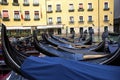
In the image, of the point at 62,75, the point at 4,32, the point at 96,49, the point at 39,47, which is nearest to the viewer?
the point at 62,75

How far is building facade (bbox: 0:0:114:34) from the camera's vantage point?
1357 inches

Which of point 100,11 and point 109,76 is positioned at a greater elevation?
point 100,11

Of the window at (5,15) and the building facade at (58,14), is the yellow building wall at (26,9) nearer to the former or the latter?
the building facade at (58,14)

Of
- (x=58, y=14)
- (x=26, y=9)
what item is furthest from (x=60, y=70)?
(x=58, y=14)

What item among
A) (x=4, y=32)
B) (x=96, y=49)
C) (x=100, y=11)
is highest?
(x=100, y=11)

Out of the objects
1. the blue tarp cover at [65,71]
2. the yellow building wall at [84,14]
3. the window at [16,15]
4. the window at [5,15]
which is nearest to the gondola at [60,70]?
the blue tarp cover at [65,71]

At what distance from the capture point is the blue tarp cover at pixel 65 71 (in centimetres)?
299

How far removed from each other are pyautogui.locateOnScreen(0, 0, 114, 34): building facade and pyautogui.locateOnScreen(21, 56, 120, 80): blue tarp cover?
31.0 m

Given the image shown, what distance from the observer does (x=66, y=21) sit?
36.8 m

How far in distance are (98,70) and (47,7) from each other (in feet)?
110

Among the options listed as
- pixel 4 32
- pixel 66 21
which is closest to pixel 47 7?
pixel 66 21

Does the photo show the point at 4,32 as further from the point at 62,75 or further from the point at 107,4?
the point at 107,4

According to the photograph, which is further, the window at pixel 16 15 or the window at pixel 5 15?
the window at pixel 16 15

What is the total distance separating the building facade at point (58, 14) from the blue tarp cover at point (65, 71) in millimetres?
30961
